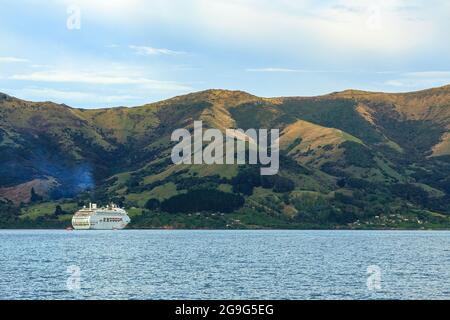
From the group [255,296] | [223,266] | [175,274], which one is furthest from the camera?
[223,266]

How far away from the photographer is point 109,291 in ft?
423

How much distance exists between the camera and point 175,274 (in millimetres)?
163875
